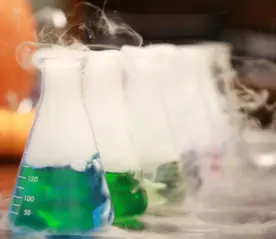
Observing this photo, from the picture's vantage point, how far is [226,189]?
99 centimetres

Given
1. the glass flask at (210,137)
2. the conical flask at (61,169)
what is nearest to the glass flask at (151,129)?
the glass flask at (210,137)

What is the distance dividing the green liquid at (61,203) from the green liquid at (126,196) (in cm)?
5

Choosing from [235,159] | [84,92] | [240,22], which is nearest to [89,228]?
[84,92]

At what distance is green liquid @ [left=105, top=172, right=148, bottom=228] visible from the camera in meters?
0.86

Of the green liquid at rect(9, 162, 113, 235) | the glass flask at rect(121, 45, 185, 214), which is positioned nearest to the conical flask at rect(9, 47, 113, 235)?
the green liquid at rect(9, 162, 113, 235)

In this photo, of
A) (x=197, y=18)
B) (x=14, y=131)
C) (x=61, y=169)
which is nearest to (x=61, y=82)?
(x=61, y=169)

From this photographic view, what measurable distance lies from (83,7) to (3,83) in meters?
0.18

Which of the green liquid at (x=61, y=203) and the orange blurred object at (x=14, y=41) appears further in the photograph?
the orange blurred object at (x=14, y=41)

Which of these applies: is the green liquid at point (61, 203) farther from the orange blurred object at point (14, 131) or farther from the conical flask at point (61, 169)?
the orange blurred object at point (14, 131)

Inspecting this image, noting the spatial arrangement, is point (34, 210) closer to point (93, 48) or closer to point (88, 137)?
point (88, 137)

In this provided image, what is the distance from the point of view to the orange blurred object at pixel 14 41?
1.06m

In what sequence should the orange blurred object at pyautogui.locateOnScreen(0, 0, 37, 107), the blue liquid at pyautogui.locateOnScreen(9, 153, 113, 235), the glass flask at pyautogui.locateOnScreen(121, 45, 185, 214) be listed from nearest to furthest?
1. the blue liquid at pyautogui.locateOnScreen(9, 153, 113, 235)
2. the glass flask at pyautogui.locateOnScreen(121, 45, 185, 214)
3. the orange blurred object at pyautogui.locateOnScreen(0, 0, 37, 107)

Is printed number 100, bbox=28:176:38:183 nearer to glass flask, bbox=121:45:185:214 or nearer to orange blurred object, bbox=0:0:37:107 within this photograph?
glass flask, bbox=121:45:185:214

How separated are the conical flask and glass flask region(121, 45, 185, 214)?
129mm
